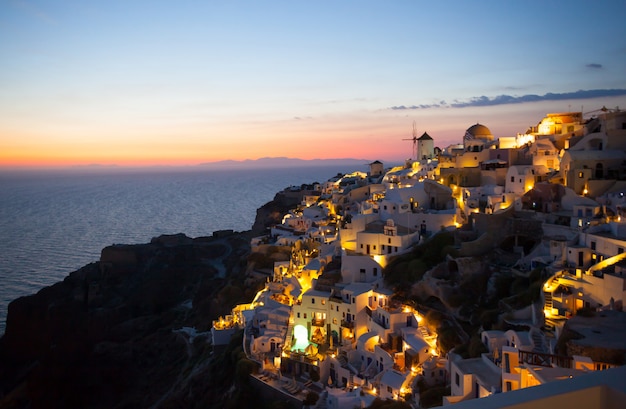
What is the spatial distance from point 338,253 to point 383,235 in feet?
14.2

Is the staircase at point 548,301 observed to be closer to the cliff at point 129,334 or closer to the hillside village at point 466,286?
the hillside village at point 466,286

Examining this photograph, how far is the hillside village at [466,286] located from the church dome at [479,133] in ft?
15.9

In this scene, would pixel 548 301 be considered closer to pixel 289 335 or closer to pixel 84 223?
pixel 289 335

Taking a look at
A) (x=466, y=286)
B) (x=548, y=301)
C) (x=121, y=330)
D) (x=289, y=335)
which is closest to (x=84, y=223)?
(x=121, y=330)

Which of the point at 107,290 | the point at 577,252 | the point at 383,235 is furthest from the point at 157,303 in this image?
the point at 577,252

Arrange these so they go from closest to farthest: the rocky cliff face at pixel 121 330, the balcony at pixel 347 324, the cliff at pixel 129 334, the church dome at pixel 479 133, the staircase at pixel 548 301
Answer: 1. the staircase at pixel 548 301
2. the balcony at pixel 347 324
3. the cliff at pixel 129 334
4. the rocky cliff face at pixel 121 330
5. the church dome at pixel 479 133

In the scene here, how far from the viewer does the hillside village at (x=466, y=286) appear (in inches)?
608

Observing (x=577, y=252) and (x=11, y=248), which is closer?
(x=577, y=252)

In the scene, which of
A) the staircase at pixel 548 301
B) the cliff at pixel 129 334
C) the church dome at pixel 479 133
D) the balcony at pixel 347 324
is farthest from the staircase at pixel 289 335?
the church dome at pixel 479 133

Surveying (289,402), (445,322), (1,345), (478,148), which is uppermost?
(478,148)

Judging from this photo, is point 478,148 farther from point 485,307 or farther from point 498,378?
point 498,378

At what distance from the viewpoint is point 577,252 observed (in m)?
18.4

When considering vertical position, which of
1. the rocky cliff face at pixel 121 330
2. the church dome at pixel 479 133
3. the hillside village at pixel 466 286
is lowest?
the rocky cliff face at pixel 121 330

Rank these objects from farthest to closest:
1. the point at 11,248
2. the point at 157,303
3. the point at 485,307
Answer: the point at 11,248
the point at 157,303
the point at 485,307
